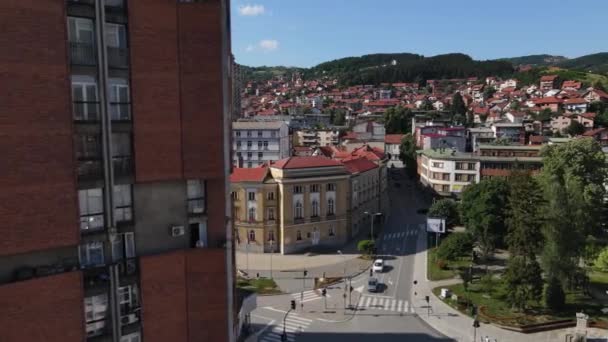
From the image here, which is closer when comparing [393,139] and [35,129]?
[35,129]

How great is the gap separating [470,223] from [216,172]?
41.6m

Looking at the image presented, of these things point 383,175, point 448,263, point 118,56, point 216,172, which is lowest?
point 448,263

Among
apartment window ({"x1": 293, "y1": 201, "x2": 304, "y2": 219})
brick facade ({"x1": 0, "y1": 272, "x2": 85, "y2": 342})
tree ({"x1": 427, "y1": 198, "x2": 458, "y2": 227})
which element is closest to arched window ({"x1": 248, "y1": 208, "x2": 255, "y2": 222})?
apartment window ({"x1": 293, "y1": 201, "x2": 304, "y2": 219})

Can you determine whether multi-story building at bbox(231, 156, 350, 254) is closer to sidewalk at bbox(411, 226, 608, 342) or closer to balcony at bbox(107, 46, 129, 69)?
sidewalk at bbox(411, 226, 608, 342)

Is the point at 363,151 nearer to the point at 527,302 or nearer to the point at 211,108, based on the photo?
the point at 527,302

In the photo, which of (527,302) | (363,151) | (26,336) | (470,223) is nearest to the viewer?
(26,336)

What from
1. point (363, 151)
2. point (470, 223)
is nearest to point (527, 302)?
point (470, 223)

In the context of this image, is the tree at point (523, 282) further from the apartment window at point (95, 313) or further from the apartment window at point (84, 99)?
the apartment window at point (84, 99)

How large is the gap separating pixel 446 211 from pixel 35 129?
51.8 m

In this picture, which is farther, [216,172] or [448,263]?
[448,263]

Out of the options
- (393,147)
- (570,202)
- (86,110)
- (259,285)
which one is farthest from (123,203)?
(393,147)

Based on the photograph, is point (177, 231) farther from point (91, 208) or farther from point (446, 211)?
point (446, 211)

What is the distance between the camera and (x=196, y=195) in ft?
51.8

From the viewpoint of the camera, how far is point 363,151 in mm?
77625
